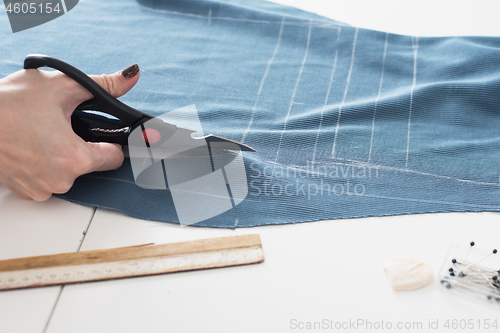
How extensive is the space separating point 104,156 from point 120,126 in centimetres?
7

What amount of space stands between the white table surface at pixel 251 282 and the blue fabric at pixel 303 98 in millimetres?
34

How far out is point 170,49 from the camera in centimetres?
111

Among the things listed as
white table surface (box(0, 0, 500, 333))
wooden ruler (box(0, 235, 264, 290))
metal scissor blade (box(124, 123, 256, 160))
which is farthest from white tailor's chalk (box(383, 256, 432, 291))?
metal scissor blade (box(124, 123, 256, 160))

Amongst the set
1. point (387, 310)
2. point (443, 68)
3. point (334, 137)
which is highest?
point (443, 68)

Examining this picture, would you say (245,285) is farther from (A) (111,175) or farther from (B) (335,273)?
(A) (111,175)

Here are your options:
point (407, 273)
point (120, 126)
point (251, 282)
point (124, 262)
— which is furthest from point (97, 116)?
point (407, 273)

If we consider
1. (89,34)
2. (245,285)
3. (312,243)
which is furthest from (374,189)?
(89,34)

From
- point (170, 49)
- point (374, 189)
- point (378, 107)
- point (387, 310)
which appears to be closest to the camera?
point (387, 310)

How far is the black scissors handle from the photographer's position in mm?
670

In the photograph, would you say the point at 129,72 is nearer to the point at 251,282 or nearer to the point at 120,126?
the point at 120,126

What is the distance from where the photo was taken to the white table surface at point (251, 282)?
59cm

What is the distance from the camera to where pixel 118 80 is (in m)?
0.72

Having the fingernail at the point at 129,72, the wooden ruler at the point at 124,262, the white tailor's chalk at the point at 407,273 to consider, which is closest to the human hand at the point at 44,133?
the fingernail at the point at 129,72

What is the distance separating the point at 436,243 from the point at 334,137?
30 centimetres
